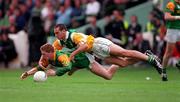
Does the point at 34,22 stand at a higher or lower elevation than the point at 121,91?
lower

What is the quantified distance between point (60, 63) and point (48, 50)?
486mm

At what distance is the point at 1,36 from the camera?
101 ft

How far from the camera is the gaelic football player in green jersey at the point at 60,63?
17484 millimetres

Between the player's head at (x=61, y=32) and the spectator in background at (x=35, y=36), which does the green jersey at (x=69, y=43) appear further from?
the spectator in background at (x=35, y=36)

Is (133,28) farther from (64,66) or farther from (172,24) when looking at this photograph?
(64,66)

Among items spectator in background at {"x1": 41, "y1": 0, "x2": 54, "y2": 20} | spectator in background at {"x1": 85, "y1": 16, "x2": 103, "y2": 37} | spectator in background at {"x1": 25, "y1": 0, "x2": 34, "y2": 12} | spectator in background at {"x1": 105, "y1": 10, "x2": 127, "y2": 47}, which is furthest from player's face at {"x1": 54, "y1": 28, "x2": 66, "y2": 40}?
spectator in background at {"x1": 25, "y1": 0, "x2": 34, "y2": 12}

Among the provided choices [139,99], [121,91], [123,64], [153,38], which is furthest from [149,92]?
[153,38]

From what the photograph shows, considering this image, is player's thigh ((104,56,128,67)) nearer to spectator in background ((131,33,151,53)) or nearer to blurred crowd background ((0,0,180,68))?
spectator in background ((131,33,151,53))

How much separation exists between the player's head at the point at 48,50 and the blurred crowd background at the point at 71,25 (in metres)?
11.7

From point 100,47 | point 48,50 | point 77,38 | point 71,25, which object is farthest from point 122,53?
point 71,25

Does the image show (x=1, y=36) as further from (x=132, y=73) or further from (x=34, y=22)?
(x=132, y=73)

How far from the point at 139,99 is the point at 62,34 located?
3.81m

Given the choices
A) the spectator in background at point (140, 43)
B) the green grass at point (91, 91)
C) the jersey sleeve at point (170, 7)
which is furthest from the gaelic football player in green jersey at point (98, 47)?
the spectator in background at point (140, 43)

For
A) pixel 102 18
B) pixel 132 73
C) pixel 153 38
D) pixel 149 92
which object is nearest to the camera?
pixel 149 92
